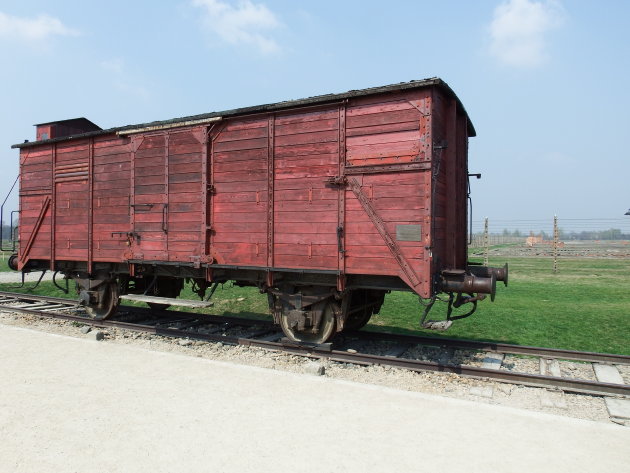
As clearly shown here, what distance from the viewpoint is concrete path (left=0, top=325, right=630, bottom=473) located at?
393cm

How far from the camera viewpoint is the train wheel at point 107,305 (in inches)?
412

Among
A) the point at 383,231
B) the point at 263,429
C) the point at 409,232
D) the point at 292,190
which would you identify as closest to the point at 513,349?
the point at 409,232

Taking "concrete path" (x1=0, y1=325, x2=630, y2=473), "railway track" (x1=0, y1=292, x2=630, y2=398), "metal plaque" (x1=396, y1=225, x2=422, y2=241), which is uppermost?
"metal plaque" (x1=396, y1=225, x2=422, y2=241)

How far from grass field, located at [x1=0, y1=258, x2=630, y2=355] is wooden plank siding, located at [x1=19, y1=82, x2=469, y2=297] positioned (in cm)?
238

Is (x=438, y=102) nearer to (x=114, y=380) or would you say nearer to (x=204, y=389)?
(x=204, y=389)

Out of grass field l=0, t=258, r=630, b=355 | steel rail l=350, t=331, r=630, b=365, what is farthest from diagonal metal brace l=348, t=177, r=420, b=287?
grass field l=0, t=258, r=630, b=355

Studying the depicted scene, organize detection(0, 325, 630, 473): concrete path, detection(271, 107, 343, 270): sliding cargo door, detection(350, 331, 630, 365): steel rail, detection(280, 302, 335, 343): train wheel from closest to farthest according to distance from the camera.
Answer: detection(0, 325, 630, 473): concrete path, detection(350, 331, 630, 365): steel rail, detection(271, 107, 343, 270): sliding cargo door, detection(280, 302, 335, 343): train wheel

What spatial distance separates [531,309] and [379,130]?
25.8 feet

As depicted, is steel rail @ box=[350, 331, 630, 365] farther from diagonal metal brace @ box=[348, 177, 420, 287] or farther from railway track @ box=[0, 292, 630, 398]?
diagonal metal brace @ box=[348, 177, 420, 287]

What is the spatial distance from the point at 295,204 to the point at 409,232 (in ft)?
6.94

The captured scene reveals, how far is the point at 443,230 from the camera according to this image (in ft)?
24.5

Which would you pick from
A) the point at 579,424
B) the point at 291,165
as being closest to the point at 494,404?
the point at 579,424

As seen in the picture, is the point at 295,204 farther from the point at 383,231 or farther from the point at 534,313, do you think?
the point at 534,313

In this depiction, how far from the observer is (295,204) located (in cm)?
776
